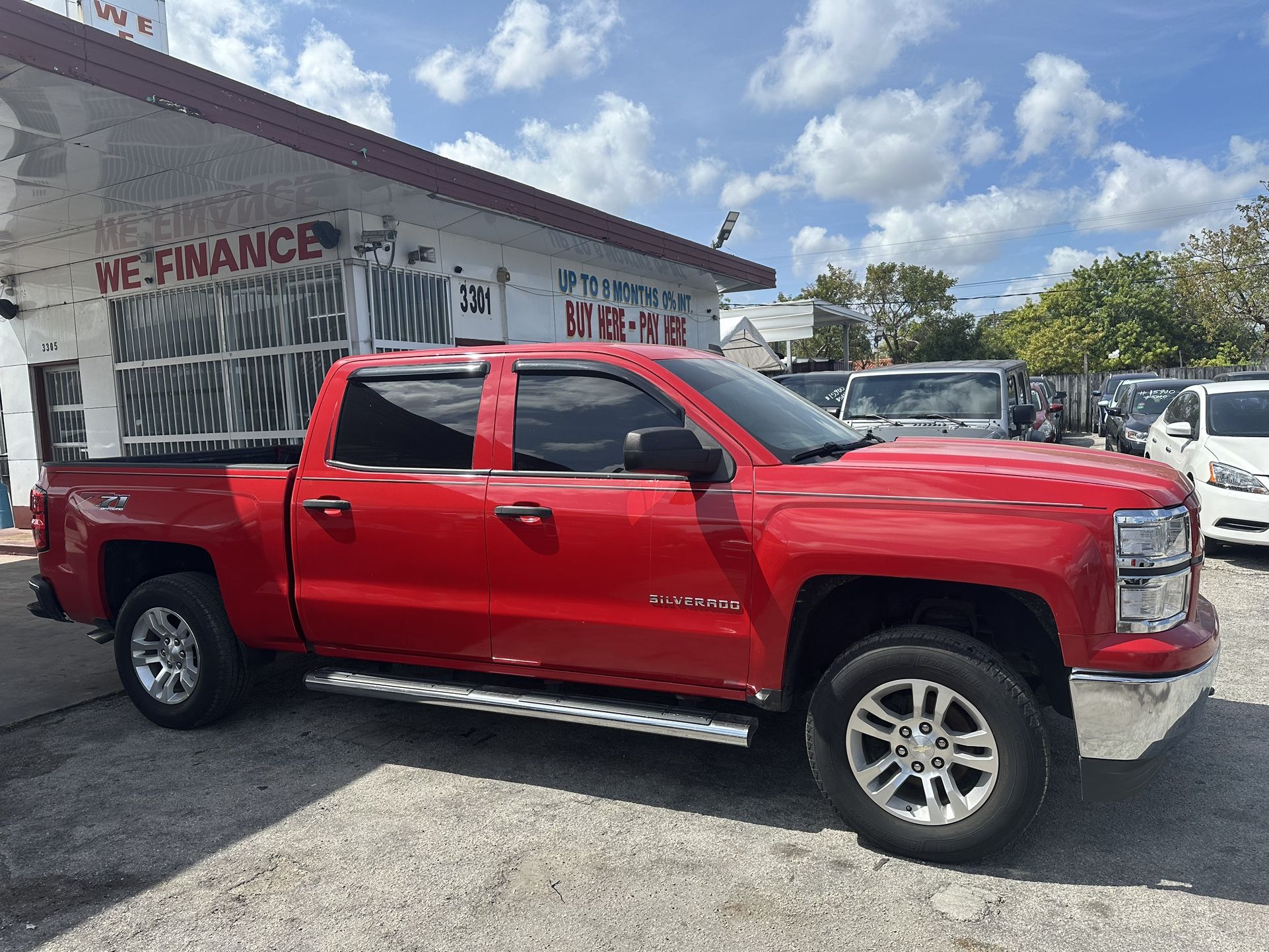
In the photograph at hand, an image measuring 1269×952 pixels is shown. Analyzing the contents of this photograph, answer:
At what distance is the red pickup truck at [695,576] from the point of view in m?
3.18

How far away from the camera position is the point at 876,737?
3.44 m

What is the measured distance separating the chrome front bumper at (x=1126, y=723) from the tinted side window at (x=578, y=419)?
1900 millimetres

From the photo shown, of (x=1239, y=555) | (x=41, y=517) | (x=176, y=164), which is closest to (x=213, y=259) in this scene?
(x=176, y=164)

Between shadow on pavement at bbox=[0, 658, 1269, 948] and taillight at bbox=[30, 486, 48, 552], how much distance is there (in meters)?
1.05

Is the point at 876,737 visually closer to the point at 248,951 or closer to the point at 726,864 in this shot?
the point at 726,864

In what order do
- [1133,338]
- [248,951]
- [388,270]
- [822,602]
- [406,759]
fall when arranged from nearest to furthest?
[248,951] → [822,602] → [406,759] → [388,270] → [1133,338]

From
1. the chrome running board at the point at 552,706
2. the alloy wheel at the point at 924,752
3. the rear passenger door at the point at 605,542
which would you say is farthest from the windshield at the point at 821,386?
the alloy wheel at the point at 924,752

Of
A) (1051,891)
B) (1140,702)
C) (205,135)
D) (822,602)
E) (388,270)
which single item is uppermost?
(205,135)

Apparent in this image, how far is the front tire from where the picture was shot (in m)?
3.22

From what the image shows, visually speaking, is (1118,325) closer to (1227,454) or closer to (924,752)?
(1227,454)

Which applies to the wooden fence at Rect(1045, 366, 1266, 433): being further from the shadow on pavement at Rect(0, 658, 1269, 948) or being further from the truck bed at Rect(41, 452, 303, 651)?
the truck bed at Rect(41, 452, 303, 651)

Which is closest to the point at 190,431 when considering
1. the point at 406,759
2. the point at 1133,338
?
the point at 406,759

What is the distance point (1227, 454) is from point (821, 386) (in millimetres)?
8251

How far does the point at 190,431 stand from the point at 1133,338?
58.8 meters
